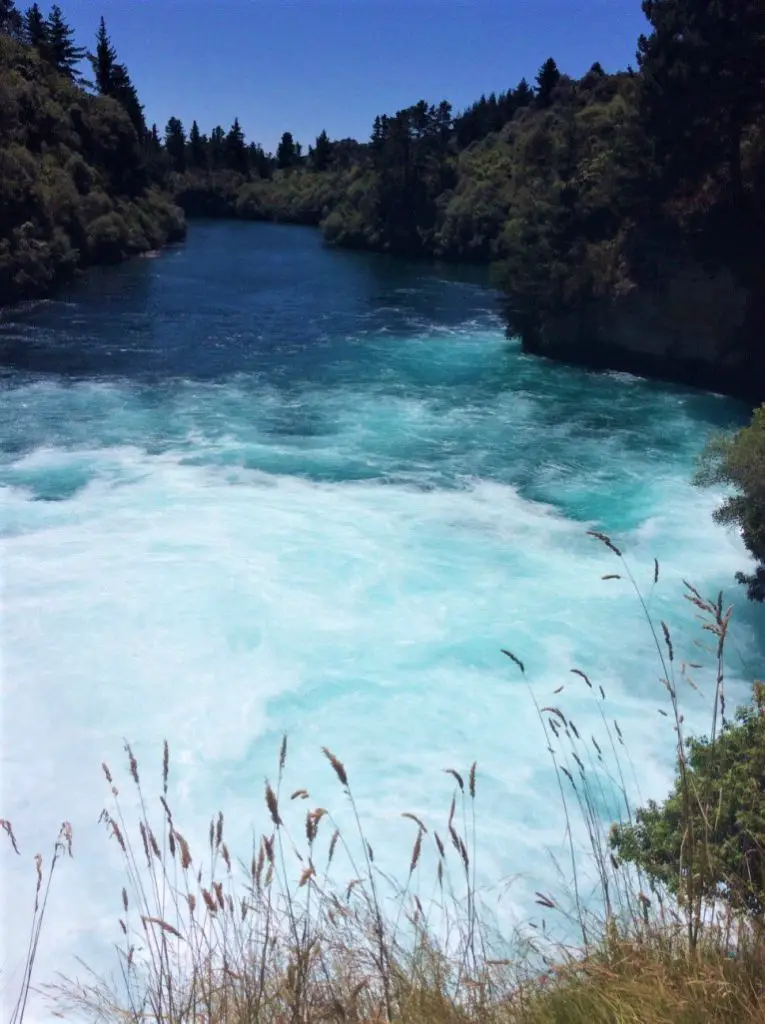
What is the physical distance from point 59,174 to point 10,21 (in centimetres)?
1556

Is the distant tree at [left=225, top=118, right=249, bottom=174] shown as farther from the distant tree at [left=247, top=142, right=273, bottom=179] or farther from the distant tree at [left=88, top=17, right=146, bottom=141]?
the distant tree at [left=88, top=17, right=146, bottom=141]

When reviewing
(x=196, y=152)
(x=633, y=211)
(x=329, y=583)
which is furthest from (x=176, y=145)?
(x=329, y=583)

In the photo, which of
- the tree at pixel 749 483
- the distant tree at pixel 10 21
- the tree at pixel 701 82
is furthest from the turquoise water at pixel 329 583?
the distant tree at pixel 10 21

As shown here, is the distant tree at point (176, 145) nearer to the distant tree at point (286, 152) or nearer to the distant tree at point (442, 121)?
the distant tree at point (286, 152)

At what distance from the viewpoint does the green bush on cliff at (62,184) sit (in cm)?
3303

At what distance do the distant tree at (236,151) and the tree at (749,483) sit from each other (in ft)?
303

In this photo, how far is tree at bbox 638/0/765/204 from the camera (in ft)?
65.5

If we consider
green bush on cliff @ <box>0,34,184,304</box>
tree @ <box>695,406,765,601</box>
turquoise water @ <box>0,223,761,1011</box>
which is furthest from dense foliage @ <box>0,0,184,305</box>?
tree @ <box>695,406,765,601</box>

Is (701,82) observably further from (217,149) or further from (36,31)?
Result: (217,149)

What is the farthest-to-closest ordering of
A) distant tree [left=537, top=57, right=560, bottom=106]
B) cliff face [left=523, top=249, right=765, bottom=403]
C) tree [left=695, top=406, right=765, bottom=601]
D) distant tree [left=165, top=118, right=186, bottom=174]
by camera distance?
distant tree [left=165, top=118, right=186, bottom=174] < distant tree [left=537, top=57, right=560, bottom=106] < cliff face [left=523, top=249, right=765, bottom=403] < tree [left=695, top=406, right=765, bottom=601]

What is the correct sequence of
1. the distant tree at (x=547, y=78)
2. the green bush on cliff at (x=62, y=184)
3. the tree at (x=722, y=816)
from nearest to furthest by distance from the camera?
the tree at (x=722, y=816) → the green bush on cliff at (x=62, y=184) → the distant tree at (x=547, y=78)

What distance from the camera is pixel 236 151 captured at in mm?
94688

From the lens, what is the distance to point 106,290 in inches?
1355

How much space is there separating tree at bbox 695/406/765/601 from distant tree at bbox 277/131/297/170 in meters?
97.9
